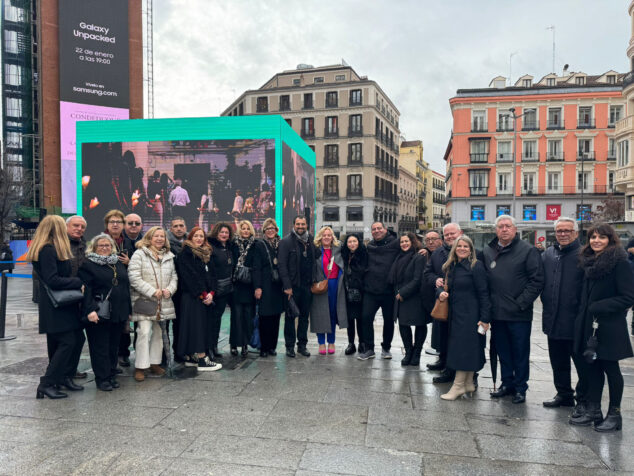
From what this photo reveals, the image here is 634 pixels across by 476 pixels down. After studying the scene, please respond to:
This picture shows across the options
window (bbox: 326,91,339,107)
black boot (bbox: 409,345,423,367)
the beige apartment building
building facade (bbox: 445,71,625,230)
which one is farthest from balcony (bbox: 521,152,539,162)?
black boot (bbox: 409,345,423,367)

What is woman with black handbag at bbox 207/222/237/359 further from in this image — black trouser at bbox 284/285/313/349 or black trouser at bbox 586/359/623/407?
black trouser at bbox 586/359/623/407

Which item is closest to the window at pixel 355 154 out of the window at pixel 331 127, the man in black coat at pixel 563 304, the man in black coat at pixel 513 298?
the window at pixel 331 127

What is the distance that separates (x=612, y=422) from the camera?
422 cm

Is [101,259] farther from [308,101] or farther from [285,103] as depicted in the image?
[285,103]

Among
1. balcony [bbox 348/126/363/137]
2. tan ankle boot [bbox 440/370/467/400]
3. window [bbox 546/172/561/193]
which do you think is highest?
balcony [bbox 348/126/363/137]

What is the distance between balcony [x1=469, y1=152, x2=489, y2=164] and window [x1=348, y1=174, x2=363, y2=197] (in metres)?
12.7

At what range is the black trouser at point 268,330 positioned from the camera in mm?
6656

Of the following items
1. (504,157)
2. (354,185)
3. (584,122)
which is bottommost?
(354,185)

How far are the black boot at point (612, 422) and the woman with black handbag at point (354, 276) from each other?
317 centimetres

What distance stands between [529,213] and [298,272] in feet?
148

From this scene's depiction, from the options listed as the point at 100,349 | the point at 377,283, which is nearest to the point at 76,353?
the point at 100,349

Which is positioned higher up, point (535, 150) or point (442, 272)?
point (535, 150)

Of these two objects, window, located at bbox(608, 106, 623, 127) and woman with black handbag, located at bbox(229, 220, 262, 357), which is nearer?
woman with black handbag, located at bbox(229, 220, 262, 357)

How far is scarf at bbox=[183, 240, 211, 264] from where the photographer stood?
5762 millimetres
